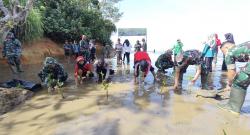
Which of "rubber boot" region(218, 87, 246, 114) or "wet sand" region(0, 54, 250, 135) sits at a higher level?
"rubber boot" region(218, 87, 246, 114)

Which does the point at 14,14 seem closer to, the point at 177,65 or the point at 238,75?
the point at 177,65

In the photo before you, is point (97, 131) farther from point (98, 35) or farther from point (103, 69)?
point (98, 35)

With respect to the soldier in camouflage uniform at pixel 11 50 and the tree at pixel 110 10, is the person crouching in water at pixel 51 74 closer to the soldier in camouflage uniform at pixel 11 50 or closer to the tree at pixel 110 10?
the soldier in camouflage uniform at pixel 11 50

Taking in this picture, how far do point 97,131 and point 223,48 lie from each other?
10.2 feet

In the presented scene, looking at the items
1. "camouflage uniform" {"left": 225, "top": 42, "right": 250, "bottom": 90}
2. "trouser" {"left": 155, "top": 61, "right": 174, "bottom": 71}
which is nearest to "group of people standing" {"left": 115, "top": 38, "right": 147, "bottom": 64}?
"trouser" {"left": 155, "top": 61, "right": 174, "bottom": 71}

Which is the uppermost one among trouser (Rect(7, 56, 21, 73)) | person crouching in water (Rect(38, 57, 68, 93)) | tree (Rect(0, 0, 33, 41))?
tree (Rect(0, 0, 33, 41))

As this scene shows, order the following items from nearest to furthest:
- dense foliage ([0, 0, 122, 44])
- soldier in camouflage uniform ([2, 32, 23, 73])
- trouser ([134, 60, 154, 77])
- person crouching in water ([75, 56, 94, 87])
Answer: person crouching in water ([75, 56, 94, 87]), trouser ([134, 60, 154, 77]), soldier in camouflage uniform ([2, 32, 23, 73]), dense foliage ([0, 0, 122, 44])

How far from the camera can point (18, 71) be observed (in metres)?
13.8

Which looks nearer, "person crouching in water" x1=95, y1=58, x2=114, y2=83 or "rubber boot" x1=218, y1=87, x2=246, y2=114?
"rubber boot" x1=218, y1=87, x2=246, y2=114

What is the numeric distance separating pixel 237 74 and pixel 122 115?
242 centimetres

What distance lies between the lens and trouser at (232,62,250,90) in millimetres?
6652

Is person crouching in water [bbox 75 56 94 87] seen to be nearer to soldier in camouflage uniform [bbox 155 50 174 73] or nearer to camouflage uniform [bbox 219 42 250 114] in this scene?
soldier in camouflage uniform [bbox 155 50 174 73]

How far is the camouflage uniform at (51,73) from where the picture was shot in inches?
387

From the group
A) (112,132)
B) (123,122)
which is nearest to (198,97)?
(123,122)
